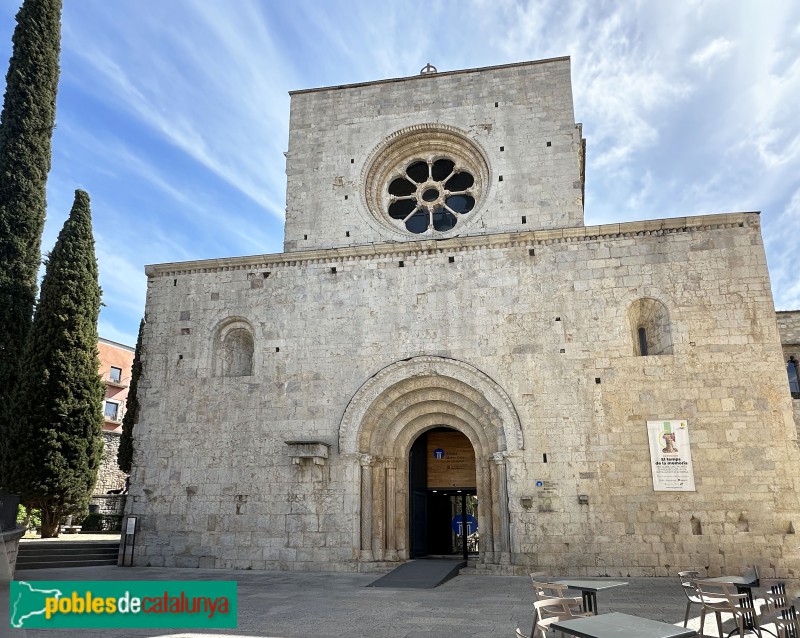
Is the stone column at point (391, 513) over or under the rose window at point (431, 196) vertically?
under

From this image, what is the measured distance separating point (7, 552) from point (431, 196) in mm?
11299

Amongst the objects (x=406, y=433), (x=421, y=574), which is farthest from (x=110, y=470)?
(x=421, y=574)

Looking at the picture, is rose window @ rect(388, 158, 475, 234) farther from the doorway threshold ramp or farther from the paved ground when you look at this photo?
the paved ground

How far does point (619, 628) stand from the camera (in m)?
4.16

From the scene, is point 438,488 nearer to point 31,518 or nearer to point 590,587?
point 590,587

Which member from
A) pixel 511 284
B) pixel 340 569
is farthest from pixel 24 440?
pixel 511 284

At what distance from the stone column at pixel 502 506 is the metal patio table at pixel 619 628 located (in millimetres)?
7095

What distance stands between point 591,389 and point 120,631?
871 centimetres

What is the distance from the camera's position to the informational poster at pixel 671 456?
36.2 feet

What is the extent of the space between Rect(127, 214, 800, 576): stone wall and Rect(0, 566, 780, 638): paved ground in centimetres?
90

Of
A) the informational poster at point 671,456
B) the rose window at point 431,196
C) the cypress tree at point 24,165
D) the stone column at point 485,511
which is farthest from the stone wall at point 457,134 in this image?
the cypress tree at point 24,165

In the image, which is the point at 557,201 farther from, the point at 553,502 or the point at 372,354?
the point at 553,502

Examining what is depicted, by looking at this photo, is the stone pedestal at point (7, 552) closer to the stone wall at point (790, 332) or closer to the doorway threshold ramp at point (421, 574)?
the doorway threshold ramp at point (421, 574)

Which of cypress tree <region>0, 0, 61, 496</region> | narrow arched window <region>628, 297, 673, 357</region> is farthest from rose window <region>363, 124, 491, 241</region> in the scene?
cypress tree <region>0, 0, 61, 496</region>
